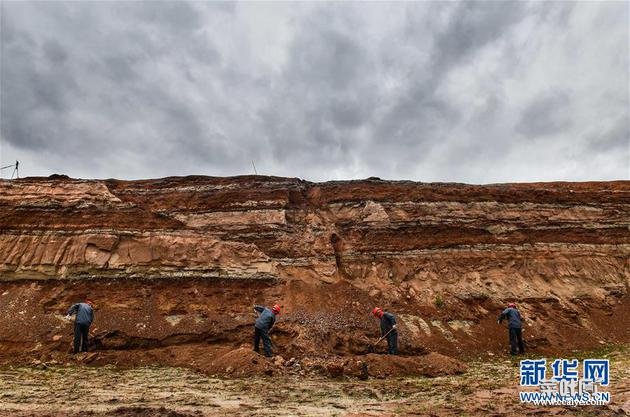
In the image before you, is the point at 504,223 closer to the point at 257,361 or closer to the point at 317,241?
the point at 317,241

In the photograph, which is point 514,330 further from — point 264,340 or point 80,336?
point 80,336

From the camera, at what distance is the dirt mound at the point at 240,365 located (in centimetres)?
1037

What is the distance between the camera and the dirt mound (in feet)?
34.0

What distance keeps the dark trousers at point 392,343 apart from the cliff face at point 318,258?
848mm

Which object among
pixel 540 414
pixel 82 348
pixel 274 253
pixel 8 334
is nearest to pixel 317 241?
pixel 274 253

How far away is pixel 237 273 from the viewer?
53.4 ft

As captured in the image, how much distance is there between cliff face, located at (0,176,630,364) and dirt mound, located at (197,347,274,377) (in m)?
2.04

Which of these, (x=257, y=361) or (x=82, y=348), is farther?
(x=82, y=348)

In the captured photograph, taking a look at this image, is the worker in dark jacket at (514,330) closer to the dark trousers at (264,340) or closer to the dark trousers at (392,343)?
the dark trousers at (392,343)

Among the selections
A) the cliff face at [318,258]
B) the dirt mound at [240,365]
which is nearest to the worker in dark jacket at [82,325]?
the cliff face at [318,258]

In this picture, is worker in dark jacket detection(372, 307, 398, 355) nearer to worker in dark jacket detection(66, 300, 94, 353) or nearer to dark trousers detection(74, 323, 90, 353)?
worker in dark jacket detection(66, 300, 94, 353)

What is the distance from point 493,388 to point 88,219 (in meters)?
15.7

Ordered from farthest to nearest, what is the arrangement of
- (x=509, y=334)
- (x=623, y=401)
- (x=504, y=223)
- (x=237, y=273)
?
(x=504, y=223), (x=237, y=273), (x=509, y=334), (x=623, y=401)

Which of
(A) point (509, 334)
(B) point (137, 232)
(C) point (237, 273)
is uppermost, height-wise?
(B) point (137, 232)
